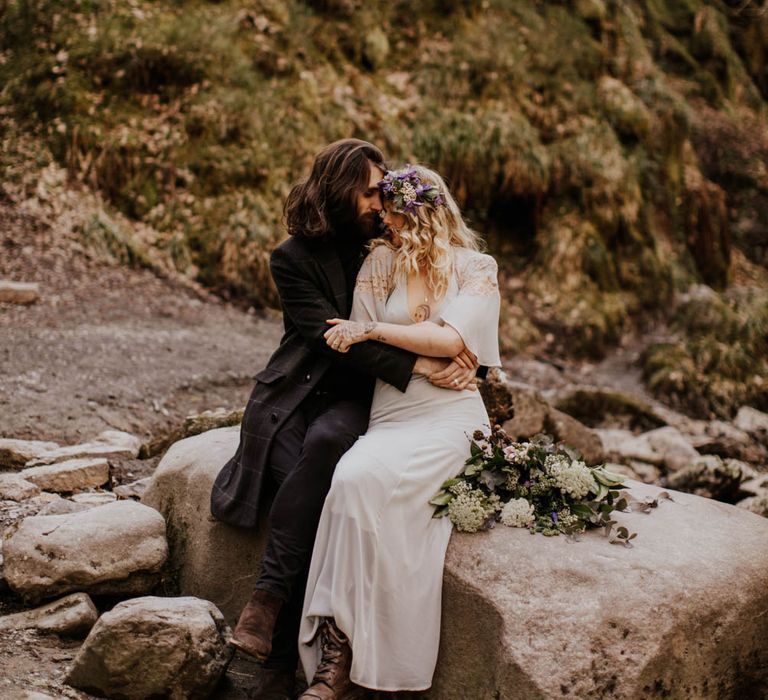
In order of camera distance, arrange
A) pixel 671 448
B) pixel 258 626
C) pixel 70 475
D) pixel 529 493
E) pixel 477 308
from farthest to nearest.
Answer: pixel 671 448, pixel 70 475, pixel 477 308, pixel 529 493, pixel 258 626

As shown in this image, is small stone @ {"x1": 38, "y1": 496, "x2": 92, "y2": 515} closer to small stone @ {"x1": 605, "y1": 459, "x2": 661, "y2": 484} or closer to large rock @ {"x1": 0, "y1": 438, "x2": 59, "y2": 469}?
large rock @ {"x1": 0, "y1": 438, "x2": 59, "y2": 469}

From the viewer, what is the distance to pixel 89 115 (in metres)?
10.1

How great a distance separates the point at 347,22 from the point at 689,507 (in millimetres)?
A: 10482

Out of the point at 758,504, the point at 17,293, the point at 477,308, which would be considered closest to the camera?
the point at 477,308

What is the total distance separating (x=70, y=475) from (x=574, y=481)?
3102mm

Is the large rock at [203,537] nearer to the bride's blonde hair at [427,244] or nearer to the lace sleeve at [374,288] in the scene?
the lace sleeve at [374,288]

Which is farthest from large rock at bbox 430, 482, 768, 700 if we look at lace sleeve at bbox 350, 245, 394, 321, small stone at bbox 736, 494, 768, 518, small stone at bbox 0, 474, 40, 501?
small stone at bbox 736, 494, 768, 518

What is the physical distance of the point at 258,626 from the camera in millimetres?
3148

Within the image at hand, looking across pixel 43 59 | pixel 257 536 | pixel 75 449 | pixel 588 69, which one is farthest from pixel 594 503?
pixel 588 69

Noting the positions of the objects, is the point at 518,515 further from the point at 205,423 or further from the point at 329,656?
the point at 205,423

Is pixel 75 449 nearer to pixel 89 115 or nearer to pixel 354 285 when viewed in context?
pixel 354 285

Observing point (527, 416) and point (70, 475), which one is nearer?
point (70, 475)

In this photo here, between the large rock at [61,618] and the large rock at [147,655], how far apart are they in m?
0.35

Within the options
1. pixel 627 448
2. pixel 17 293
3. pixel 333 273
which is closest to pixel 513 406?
pixel 627 448
